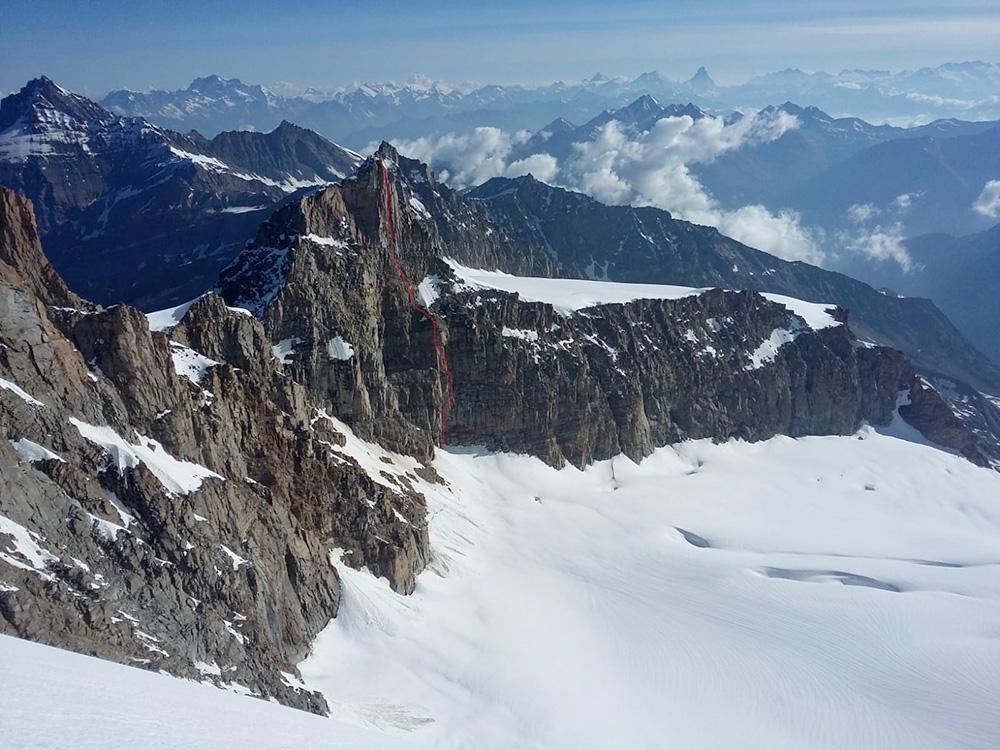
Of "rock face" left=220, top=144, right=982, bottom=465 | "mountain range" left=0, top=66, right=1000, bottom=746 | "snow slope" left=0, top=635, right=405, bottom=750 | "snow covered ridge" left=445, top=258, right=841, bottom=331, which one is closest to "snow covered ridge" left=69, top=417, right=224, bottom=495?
"mountain range" left=0, top=66, right=1000, bottom=746

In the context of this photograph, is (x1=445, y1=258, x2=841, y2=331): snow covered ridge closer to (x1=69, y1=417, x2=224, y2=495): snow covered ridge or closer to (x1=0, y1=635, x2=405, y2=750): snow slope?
(x1=69, y1=417, x2=224, y2=495): snow covered ridge

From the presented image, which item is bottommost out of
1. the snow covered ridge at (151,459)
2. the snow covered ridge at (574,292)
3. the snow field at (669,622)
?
the snow field at (669,622)

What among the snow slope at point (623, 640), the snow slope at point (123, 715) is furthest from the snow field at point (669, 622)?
the snow slope at point (123, 715)

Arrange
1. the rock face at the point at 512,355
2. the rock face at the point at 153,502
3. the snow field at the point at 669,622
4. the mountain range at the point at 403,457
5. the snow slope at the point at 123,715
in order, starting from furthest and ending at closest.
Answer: the rock face at the point at 512,355 < the snow field at the point at 669,622 < the mountain range at the point at 403,457 < the rock face at the point at 153,502 < the snow slope at the point at 123,715

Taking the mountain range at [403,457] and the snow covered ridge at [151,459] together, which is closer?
the mountain range at [403,457]

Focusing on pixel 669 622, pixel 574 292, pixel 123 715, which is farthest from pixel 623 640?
pixel 574 292

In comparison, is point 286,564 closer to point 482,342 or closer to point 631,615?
point 631,615

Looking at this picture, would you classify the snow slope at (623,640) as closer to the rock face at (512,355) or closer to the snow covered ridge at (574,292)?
the rock face at (512,355)

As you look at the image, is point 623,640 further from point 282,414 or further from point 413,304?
point 413,304
